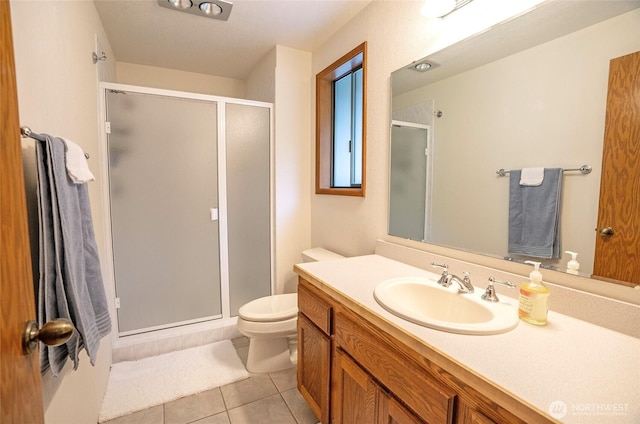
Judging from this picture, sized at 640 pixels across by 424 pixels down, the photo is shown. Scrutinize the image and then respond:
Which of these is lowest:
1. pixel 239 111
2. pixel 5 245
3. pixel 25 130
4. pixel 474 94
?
pixel 5 245

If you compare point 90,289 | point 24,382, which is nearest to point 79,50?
point 90,289

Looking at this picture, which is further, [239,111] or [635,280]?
[239,111]

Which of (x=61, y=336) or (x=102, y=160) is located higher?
(x=102, y=160)

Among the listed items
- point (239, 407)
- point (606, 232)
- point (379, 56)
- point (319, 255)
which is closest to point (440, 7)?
point (379, 56)

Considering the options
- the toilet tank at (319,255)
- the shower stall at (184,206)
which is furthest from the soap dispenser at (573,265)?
the shower stall at (184,206)

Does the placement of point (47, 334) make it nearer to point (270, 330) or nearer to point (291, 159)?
point (270, 330)

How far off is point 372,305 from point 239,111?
196 cm

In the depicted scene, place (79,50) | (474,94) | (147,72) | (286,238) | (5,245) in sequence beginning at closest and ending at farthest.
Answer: (5,245) → (474,94) → (79,50) → (286,238) → (147,72)

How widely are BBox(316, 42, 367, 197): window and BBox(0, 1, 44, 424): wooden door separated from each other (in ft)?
5.80

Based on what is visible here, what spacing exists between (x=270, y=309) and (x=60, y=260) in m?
1.33

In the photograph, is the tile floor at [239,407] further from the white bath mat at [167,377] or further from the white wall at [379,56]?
the white wall at [379,56]

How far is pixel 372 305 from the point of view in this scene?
3.39 feet

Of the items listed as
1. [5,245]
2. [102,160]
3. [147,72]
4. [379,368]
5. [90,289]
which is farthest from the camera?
[147,72]

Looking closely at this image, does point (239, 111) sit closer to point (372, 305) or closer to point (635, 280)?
point (372, 305)
